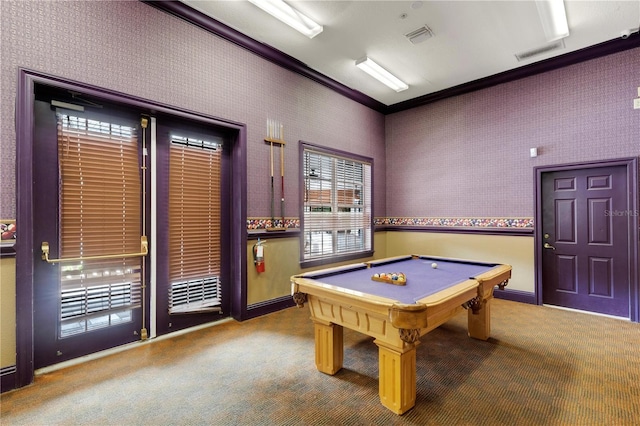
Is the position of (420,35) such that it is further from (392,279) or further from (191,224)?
(191,224)

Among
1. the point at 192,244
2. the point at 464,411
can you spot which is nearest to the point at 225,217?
the point at 192,244

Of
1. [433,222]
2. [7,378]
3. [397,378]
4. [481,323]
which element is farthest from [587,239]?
[7,378]

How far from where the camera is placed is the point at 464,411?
192 centimetres

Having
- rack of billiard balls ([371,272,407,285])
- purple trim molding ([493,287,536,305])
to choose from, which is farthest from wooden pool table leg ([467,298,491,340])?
purple trim molding ([493,287,536,305])

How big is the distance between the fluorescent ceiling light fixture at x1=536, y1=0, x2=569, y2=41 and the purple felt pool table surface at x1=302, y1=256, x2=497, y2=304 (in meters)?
2.65

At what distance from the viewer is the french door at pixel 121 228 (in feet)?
8.18

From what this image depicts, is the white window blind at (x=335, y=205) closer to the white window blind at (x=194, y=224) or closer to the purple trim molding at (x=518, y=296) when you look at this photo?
the white window blind at (x=194, y=224)

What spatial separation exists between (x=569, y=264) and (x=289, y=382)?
13.5 feet

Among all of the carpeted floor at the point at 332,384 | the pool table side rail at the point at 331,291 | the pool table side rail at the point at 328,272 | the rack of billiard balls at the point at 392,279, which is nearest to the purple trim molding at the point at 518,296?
the carpeted floor at the point at 332,384

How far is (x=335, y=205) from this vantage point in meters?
4.97

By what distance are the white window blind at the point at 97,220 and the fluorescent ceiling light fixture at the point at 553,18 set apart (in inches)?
→ 169

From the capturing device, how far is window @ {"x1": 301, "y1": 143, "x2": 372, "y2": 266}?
4531mm

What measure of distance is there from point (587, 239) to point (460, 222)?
158cm

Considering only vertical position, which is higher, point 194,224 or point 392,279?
point 194,224
